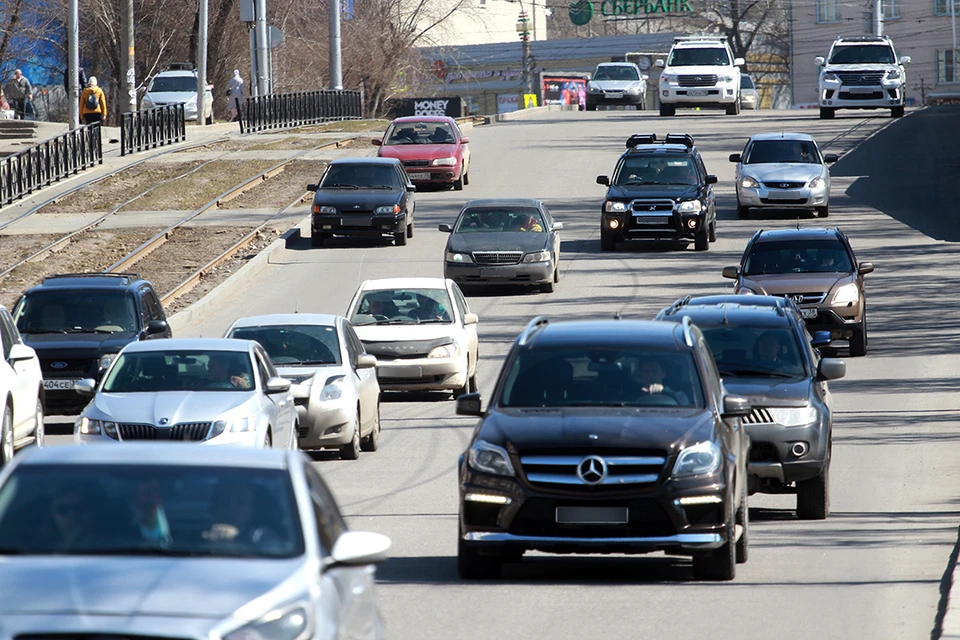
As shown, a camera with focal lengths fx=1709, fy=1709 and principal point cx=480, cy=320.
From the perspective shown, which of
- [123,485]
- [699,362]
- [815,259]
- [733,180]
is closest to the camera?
[123,485]

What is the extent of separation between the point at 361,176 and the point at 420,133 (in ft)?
22.8

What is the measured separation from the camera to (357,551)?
6555mm

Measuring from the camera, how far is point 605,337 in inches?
440

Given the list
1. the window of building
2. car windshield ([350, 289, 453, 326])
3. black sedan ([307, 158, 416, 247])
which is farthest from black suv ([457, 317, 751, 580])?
the window of building

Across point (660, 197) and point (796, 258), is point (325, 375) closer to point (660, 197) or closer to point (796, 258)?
point (796, 258)

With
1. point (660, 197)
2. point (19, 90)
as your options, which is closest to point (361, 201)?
point (660, 197)

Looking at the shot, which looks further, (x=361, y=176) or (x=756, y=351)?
(x=361, y=176)

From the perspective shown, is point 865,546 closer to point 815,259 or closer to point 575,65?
point 815,259

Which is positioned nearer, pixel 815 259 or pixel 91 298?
pixel 91 298

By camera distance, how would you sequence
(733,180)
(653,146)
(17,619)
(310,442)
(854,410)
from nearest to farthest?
(17,619) → (310,442) → (854,410) → (653,146) → (733,180)

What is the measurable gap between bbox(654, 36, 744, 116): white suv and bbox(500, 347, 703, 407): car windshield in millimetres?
44192

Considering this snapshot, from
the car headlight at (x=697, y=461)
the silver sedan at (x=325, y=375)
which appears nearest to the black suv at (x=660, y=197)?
the silver sedan at (x=325, y=375)

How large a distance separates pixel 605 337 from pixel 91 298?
11100 mm

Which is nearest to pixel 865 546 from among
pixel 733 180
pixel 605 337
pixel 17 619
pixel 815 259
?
pixel 605 337
